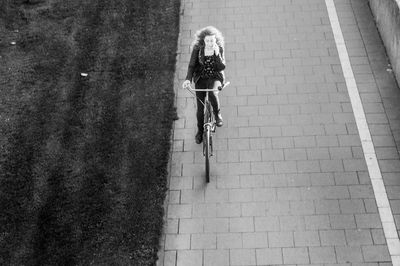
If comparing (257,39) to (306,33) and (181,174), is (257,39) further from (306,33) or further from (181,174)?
(181,174)

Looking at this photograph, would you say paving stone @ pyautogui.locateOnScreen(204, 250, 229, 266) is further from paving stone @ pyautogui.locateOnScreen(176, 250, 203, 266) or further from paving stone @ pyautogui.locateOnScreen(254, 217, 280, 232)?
paving stone @ pyautogui.locateOnScreen(254, 217, 280, 232)

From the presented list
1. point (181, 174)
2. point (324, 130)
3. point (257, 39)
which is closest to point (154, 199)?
point (181, 174)

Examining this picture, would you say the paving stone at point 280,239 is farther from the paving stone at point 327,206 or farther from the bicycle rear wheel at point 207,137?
the bicycle rear wheel at point 207,137

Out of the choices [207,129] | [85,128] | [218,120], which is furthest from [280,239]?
[85,128]

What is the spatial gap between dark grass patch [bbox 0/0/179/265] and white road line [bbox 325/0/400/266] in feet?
10.5

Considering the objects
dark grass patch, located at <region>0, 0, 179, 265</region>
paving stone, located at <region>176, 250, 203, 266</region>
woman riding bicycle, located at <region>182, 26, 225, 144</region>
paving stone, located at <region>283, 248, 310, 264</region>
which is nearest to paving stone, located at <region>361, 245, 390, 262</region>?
paving stone, located at <region>283, 248, 310, 264</region>

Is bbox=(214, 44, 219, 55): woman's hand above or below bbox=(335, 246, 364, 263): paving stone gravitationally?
above

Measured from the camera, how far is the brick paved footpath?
772 cm

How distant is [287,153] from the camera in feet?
29.3

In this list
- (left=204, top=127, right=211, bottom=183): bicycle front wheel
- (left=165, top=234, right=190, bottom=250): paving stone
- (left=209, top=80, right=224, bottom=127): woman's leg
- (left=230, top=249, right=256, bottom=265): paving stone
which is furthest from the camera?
(left=209, top=80, right=224, bottom=127): woman's leg

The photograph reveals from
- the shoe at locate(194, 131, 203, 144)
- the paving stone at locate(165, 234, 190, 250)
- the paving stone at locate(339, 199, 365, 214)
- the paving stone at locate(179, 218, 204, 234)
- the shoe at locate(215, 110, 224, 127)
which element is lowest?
the paving stone at locate(165, 234, 190, 250)

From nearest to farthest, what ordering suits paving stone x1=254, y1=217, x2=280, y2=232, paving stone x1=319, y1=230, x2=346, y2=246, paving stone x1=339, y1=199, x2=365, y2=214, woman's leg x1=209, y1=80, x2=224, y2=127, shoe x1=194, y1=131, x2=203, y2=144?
paving stone x1=319, y1=230, x2=346, y2=246
paving stone x1=254, y1=217, x2=280, y2=232
paving stone x1=339, y1=199, x2=365, y2=214
woman's leg x1=209, y1=80, x2=224, y2=127
shoe x1=194, y1=131, x2=203, y2=144

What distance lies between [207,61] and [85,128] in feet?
8.89

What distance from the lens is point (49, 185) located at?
867cm
